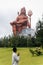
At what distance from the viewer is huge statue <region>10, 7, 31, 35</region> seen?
88.0 meters

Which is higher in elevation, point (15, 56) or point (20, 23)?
point (20, 23)

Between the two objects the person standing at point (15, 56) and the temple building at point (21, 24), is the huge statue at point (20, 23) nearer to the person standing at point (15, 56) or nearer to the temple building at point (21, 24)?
the temple building at point (21, 24)

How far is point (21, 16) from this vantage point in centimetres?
8862

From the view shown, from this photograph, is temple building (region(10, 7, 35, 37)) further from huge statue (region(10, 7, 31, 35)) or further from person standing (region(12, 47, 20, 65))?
person standing (region(12, 47, 20, 65))

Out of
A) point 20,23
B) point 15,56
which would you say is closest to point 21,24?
point 20,23

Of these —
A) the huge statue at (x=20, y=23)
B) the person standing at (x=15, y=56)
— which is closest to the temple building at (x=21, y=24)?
the huge statue at (x=20, y=23)

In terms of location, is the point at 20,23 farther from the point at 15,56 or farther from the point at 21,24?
the point at 15,56

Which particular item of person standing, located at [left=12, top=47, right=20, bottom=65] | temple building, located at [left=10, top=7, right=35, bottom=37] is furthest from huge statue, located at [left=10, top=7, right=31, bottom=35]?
person standing, located at [left=12, top=47, right=20, bottom=65]

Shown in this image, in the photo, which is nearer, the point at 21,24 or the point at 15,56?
the point at 15,56

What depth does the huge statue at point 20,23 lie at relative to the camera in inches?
3466

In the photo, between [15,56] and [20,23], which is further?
[20,23]

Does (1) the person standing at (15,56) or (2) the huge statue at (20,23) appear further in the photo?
(2) the huge statue at (20,23)

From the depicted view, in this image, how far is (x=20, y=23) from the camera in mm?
92812

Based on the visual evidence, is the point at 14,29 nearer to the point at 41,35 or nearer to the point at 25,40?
the point at 25,40
